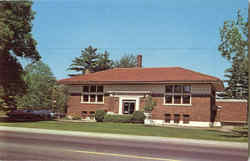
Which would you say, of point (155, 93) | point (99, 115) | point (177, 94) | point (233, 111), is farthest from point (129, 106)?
point (233, 111)

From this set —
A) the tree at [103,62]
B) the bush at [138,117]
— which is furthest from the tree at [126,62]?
the bush at [138,117]

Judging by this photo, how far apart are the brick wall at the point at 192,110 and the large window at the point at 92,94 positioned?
6812 mm

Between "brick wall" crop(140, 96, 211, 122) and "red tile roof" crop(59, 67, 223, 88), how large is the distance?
2067 millimetres

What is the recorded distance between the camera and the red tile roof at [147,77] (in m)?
29.4

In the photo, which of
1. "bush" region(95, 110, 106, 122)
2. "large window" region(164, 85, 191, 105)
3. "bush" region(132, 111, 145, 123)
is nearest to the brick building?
"large window" region(164, 85, 191, 105)

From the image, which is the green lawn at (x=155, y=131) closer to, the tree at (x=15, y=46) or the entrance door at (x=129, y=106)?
the tree at (x=15, y=46)

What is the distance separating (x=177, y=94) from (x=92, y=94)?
33.3ft

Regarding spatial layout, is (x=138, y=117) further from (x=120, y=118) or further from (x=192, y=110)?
(x=192, y=110)

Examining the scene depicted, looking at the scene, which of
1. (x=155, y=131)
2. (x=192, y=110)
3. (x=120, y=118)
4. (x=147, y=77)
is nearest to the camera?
(x=155, y=131)

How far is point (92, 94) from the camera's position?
112ft

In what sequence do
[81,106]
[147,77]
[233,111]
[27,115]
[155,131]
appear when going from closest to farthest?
[155,131] → [147,77] → [27,115] → [81,106] → [233,111]

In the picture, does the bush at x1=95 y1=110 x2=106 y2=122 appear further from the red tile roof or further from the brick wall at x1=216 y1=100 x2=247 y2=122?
the brick wall at x1=216 y1=100 x2=247 y2=122

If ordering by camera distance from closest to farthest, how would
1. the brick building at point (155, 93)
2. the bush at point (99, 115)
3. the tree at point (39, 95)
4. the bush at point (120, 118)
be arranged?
1. the brick building at point (155, 93)
2. the bush at point (120, 118)
3. the bush at point (99, 115)
4. the tree at point (39, 95)

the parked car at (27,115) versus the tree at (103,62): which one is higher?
the tree at (103,62)
